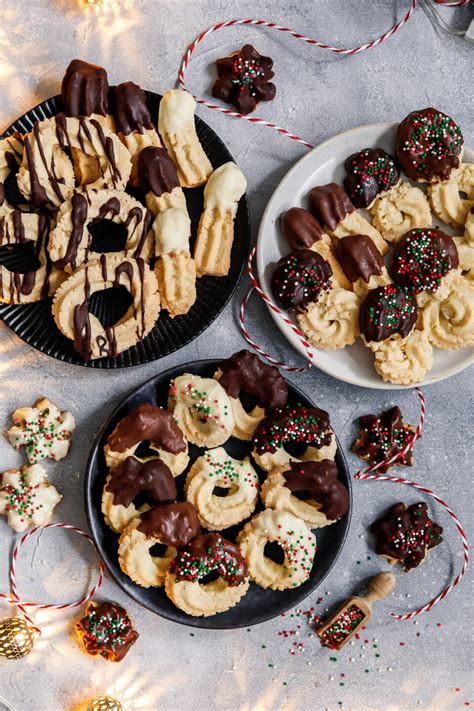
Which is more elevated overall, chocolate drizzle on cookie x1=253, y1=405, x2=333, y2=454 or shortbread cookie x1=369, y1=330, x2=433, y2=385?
shortbread cookie x1=369, y1=330, x2=433, y2=385

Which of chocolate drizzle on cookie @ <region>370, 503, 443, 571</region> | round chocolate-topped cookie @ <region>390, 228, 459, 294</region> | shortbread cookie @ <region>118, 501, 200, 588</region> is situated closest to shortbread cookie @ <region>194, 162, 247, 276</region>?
round chocolate-topped cookie @ <region>390, 228, 459, 294</region>

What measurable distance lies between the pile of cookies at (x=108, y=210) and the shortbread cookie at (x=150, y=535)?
1.79ft

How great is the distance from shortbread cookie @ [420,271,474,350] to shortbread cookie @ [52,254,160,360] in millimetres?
963

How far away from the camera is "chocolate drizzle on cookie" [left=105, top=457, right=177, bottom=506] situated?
2410mm

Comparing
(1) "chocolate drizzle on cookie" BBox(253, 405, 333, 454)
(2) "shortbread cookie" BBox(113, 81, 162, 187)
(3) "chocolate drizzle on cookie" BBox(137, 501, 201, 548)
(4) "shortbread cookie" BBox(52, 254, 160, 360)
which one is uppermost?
(2) "shortbread cookie" BBox(113, 81, 162, 187)

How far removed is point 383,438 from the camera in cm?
274

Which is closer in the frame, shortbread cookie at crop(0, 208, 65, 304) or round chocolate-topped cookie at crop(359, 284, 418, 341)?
shortbread cookie at crop(0, 208, 65, 304)

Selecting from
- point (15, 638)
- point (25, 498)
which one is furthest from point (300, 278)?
point (15, 638)

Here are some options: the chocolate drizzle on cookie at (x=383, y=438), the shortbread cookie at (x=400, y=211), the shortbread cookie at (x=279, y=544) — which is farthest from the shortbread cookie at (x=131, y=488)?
the shortbread cookie at (x=400, y=211)

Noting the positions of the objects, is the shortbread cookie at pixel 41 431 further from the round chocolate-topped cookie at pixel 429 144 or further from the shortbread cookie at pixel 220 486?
the round chocolate-topped cookie at pixel 429 144

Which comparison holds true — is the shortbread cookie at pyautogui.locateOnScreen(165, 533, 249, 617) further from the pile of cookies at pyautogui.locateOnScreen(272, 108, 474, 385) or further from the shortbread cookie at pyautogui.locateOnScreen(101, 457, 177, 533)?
the pile of cookies at pyautogui.locateOnScreen(272, 108, 474, 385)

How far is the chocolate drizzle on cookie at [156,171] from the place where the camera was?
8.05 ft

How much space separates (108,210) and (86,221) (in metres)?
0.08

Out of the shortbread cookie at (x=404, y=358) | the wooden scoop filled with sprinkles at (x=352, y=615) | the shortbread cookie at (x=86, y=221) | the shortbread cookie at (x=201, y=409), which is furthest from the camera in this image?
the wooden scoop filled with sprinkles at (x=352, y=615)
